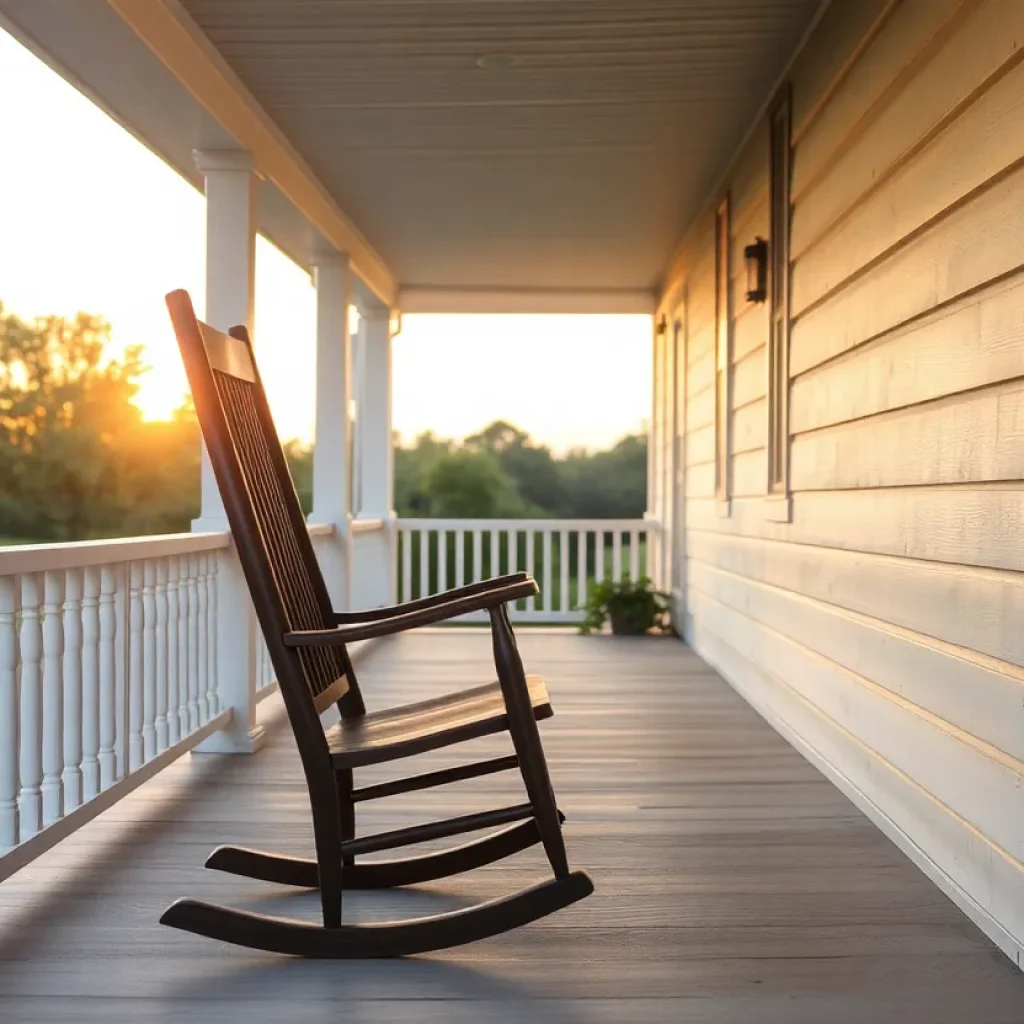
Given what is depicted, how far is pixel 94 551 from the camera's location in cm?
283

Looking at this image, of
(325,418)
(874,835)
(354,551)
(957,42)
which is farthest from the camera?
(354,551)

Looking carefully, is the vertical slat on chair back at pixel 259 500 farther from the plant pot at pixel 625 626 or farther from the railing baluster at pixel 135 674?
the plant pot at pixel 625 626

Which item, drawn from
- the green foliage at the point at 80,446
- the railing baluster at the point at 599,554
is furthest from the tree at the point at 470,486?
the railing baluster at the point at 599,554

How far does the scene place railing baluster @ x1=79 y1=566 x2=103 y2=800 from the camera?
2.86 m

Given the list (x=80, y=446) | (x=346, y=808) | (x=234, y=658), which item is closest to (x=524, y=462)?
(x=80, y=446)

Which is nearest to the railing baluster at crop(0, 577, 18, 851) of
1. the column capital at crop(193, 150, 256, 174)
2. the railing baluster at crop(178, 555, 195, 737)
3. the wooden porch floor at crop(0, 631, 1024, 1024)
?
the wooden porch floor at crop(0, 631, 1024, 1024)

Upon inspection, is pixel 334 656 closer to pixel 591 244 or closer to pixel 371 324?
pixel 591 244

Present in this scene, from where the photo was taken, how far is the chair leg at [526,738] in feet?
7.03

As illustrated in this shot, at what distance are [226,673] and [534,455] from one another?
471 inches

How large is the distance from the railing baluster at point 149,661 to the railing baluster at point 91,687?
35 centimetres

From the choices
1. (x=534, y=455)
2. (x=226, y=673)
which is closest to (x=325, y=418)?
(x=226, y=673)

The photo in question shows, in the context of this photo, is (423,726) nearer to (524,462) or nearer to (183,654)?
(183,654)

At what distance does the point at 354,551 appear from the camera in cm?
752

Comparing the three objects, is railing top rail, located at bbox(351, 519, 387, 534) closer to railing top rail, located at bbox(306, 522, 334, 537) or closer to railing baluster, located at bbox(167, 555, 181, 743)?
railing top rail, located at bbox(306, 522, 334, 537)
